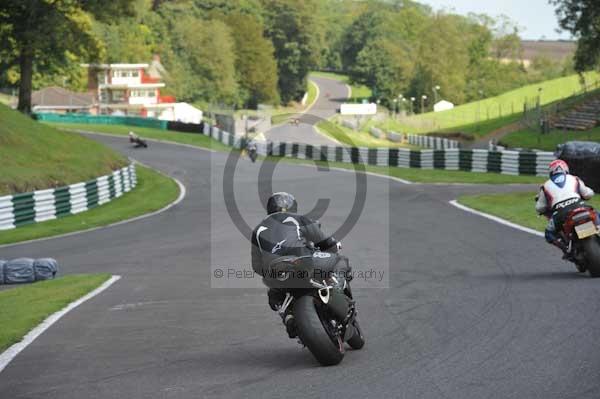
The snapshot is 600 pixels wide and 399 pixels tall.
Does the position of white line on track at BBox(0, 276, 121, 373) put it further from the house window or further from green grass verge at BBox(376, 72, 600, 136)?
the house window

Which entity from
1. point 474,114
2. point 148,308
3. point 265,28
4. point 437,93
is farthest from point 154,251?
point 265,28

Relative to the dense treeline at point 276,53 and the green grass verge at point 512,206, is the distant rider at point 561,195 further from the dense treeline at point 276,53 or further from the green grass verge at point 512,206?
the dense treeline at point 276,53

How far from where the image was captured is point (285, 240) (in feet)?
29.9

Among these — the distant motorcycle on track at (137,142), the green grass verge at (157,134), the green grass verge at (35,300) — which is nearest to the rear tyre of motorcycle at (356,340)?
the green grass verge at (35,300)

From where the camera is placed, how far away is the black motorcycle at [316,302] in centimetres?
862

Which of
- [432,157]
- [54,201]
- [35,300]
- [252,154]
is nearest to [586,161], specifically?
[54,201]

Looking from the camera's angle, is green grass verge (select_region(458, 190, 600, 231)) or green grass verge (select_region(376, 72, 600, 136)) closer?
green grass verge (select_region(458, 190, 600, 231))

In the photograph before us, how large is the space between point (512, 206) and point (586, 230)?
1226 cm

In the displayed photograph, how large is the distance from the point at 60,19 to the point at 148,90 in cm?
7995

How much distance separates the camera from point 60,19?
59.5 m

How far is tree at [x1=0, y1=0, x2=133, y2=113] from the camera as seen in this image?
192 feet

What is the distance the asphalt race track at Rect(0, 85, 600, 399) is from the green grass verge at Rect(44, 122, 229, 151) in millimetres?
47928

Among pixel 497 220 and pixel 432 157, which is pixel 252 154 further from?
pixel 497 220

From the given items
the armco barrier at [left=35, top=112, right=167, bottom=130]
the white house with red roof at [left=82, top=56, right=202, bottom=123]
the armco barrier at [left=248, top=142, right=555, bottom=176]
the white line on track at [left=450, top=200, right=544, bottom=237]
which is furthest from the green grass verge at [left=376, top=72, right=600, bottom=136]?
the white line on track at [left=450, top=200, right=544, bottom=237]
